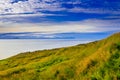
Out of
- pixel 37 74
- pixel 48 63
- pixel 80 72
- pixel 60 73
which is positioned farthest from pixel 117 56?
pixel 48 63

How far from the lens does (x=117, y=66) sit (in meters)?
37.7

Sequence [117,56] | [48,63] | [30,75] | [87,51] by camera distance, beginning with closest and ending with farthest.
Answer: [117,56], [30,75], [87,51], [48,63]

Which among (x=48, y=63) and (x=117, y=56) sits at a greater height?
(x=117, y=56)

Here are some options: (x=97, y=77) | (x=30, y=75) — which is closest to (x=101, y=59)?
(x=97, y=77)

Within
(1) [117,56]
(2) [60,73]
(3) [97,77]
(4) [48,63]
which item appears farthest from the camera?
(4) [48,63]

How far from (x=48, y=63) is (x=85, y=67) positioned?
20905mm

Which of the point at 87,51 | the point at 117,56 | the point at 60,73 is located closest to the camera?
the point at 117,56

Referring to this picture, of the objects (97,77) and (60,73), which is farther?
(60,73)

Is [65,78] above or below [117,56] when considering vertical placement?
below

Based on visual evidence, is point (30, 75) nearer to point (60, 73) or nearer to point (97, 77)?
point (60, 73)

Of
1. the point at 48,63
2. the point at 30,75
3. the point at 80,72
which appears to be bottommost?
the point at 48,63

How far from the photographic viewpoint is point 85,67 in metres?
41.1

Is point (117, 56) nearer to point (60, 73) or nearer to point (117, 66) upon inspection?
point (117, 66)

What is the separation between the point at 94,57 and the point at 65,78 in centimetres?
498
